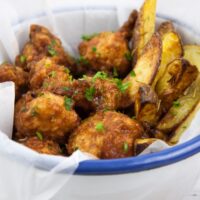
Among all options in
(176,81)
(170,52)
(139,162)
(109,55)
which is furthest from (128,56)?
(139,162)

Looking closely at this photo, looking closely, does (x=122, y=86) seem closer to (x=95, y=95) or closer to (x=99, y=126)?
(x=95, y=95)

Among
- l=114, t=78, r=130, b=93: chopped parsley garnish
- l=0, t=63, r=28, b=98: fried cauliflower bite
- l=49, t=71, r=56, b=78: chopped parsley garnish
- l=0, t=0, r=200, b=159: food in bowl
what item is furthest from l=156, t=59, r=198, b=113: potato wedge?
l=0, t=63, r=28, b=98: fried cauliflower bite

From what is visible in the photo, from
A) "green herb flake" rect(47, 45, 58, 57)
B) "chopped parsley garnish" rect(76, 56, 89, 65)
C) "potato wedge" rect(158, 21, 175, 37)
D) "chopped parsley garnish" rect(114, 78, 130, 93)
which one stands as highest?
"potato wedge" rect(158, 21, 175, 37)

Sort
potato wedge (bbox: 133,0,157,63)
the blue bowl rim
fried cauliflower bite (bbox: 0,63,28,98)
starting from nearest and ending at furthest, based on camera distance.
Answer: the blue bowl rim → fried cauliflower bite (bbox: 0,63,28,98) → potato wedge (bbox: 133,0,157,63)

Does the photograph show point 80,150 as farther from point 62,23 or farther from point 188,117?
point 62,23

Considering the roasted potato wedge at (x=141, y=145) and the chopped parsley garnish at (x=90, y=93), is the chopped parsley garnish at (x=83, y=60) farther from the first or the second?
the roasted potato wedge at (x=141, y=145)

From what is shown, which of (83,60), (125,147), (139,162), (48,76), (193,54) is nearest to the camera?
(139,162)

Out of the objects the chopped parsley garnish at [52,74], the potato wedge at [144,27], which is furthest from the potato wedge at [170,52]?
the chopped parsley garnish at [52,74]

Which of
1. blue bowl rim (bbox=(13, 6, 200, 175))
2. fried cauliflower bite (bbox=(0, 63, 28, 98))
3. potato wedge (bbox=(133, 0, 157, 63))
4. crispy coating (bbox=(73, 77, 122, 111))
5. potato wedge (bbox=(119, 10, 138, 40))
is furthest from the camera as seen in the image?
potato wedge (bbox=(119, 10, 138, 40))

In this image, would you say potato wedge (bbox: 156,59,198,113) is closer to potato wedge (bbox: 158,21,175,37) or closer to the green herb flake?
potato wedge (bbox: 158,21,175,37)
